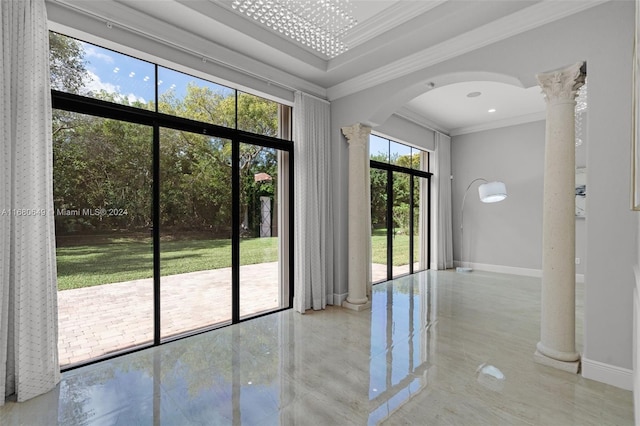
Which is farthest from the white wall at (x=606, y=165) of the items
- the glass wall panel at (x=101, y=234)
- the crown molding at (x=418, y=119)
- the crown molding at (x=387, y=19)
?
the glass wall panel at (x=101, y=234)

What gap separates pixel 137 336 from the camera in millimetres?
3201

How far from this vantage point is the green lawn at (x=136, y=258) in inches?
110

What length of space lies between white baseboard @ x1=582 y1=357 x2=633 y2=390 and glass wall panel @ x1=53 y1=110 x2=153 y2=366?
166 inches

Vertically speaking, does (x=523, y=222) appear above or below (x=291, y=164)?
below

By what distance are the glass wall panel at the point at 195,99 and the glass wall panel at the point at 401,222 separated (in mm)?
3948

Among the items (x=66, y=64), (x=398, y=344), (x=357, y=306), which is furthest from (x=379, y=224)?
(x=66, y=64)

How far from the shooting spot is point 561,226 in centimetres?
280

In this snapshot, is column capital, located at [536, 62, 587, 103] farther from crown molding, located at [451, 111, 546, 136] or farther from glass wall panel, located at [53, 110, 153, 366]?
crown molding, located at [451, 111, 546, 136]

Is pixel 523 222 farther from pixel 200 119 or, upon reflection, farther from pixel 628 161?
pixel 200 119

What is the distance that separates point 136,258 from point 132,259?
0.04 meters

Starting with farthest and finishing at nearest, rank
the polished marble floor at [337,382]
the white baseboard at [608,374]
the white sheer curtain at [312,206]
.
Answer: the white sheer curtain at [312,206]
the white baseboard at [608,374]
the polished marble floor at [337,382]

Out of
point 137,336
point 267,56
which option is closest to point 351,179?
point 267,56

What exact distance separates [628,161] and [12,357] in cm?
519

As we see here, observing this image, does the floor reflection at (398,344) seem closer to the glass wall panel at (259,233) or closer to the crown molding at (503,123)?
the glass wall panel at (259,233)
